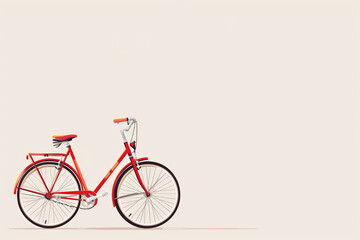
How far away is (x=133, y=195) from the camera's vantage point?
6.24 metres

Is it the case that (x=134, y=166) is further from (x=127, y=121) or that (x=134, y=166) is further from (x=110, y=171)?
(x=127, y=121)

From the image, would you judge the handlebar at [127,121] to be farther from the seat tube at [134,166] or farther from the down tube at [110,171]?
the down tube at [110,171]

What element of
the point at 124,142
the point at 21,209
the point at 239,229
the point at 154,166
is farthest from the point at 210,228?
the point at 21,209

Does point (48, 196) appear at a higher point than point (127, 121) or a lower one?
lower

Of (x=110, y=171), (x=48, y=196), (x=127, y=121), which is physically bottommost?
(x=48, y=196)

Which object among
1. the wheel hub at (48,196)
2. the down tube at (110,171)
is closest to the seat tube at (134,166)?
the down tube at (110,171)

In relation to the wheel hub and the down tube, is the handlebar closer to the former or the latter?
the down tube

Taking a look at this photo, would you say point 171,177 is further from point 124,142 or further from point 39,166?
point 39,166

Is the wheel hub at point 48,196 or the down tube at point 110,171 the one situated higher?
the down tube at point 110,171

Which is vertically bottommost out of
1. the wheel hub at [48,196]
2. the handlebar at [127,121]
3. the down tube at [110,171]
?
the wheel hub at [48,196]

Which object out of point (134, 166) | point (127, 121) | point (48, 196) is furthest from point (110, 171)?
point (48, 196)

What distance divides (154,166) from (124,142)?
1.89 ft

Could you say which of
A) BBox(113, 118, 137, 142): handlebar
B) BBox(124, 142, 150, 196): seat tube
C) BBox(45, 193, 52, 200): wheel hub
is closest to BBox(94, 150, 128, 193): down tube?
BBox(124, 142, 150, 196): seat tube

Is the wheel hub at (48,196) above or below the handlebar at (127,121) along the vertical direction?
below
